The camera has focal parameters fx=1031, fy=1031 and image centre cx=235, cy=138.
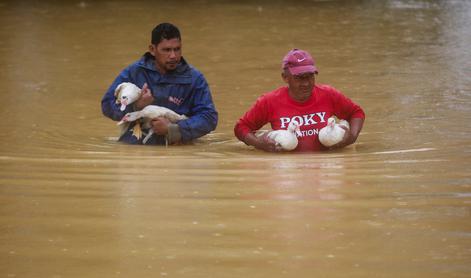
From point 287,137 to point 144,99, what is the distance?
0.90 meters

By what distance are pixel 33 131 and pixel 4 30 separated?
649 centimetres

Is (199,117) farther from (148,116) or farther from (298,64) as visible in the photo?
(298,64)

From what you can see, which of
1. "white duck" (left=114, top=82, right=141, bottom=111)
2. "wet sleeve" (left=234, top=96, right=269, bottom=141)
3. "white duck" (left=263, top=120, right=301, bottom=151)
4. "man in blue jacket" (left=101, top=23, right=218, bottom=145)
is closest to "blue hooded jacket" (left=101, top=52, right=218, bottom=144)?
"man in blue jacket" (left=101, top=23, right=218, bottom=145)

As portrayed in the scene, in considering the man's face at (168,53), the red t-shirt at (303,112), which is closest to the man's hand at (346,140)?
the red t-shirt at (303,112)

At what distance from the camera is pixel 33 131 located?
6.73 metres

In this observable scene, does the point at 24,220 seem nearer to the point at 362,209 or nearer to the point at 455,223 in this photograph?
the point at 362,209

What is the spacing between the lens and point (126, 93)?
5836 millimetres

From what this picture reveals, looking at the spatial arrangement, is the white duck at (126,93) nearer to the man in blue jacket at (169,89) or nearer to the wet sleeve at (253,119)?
the man in blue jacket at (169,89)

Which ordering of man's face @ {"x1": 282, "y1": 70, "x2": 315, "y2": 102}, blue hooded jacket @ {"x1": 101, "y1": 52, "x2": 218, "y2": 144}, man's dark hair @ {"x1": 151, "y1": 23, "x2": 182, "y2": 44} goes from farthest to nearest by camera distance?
blue hooded jacket @ {"x1": 101, "y1": 52, "x2": 218, "y2": 144}
man's dark hair @ {"x1": 151, "y1": 23, "x2": 182, "y2": 44}
man's face @ {"x1": 282, "y1": 70, "x2": 315, "y2": 102}

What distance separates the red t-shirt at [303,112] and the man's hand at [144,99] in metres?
0.54

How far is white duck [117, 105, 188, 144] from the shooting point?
591 centimetres

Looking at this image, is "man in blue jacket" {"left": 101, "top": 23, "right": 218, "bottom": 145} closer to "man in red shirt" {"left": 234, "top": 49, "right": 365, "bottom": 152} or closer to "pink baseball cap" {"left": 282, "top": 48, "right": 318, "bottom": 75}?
"man in red shirt" {"left": 234, "top": 49, "right": 365, "bottom": 152}

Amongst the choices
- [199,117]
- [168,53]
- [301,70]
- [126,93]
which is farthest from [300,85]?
[126,93]

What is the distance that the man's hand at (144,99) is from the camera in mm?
5879
